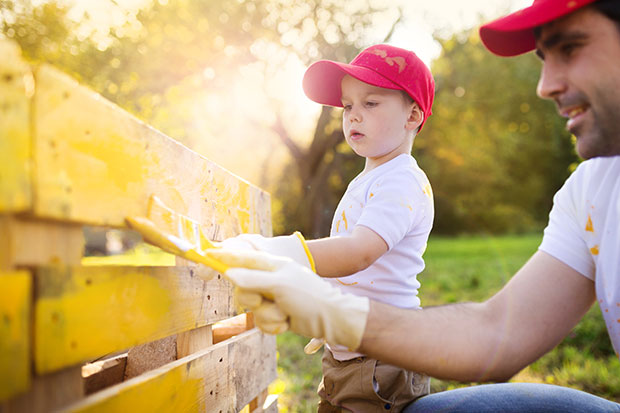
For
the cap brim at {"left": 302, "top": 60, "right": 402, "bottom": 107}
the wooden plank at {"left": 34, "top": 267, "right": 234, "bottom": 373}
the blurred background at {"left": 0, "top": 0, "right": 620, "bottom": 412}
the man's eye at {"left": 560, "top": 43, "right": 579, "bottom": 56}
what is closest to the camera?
the wooden plank at {"left": 34, "top": 267, "right": 234, "bottom": 373}

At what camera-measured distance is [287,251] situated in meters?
1.63

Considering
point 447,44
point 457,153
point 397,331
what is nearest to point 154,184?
point 397,331

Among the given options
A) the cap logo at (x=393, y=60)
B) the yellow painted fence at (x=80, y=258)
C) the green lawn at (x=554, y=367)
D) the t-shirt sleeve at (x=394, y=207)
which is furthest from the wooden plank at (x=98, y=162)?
the green lawn at (x=554, y=367)

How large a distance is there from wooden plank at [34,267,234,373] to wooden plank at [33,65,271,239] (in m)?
0.13

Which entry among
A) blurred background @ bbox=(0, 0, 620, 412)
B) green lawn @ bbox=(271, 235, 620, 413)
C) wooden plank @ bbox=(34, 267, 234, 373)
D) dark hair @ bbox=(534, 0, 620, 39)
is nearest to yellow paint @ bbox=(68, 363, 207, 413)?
wooden plank @ bbox=(34, 267, 234, 373)

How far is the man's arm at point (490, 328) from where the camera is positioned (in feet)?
4.78

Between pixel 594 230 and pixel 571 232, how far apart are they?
3.4 inches

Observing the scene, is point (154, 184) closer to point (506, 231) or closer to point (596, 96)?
point (596, 96)

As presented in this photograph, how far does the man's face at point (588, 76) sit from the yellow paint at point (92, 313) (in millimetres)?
1277

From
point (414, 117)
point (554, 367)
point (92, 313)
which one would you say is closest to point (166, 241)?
point (92, 313)

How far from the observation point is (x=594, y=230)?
1663mm

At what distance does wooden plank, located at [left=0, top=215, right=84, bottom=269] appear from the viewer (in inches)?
36.0

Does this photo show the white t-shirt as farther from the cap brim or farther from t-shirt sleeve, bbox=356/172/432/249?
the cap brim

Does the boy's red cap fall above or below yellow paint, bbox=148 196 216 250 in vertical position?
above
